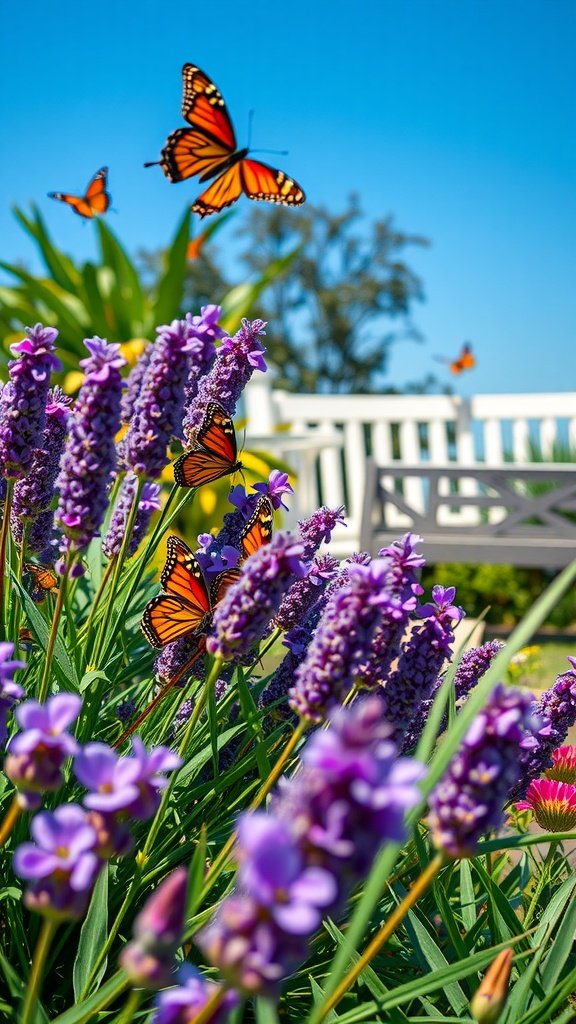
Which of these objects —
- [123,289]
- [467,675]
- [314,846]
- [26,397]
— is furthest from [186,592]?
[123,289]

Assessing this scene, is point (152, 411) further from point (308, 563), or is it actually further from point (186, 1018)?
point (186, 1018)

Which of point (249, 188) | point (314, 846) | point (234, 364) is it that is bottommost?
point (314, 846)

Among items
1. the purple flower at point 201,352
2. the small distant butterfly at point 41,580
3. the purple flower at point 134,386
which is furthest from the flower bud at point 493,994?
the purple flower at point 134,386

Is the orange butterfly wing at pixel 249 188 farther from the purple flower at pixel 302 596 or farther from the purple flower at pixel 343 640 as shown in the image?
the purple flower at pixel 343 640

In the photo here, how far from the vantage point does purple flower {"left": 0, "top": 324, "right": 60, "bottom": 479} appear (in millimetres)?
1335

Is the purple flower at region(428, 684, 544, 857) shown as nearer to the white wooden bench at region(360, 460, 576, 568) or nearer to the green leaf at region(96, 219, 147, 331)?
the white wooden bench at region(360, 460, 576, 568)

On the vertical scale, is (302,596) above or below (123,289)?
below

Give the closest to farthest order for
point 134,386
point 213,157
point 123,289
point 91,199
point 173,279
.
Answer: point 134,386 → point 213,157 → point 91,199 → point 173,279 → point 123,289

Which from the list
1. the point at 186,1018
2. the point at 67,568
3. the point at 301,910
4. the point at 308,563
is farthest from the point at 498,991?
the point at 308,563

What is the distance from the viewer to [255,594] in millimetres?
1049

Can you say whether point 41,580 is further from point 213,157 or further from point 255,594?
point 213,157

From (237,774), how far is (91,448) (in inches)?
22.2

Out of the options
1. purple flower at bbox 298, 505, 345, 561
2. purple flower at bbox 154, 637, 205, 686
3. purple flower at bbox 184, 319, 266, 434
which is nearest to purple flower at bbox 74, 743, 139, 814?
purple flower at bbox 154, 637, 205, 686

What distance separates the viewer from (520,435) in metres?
9.41
